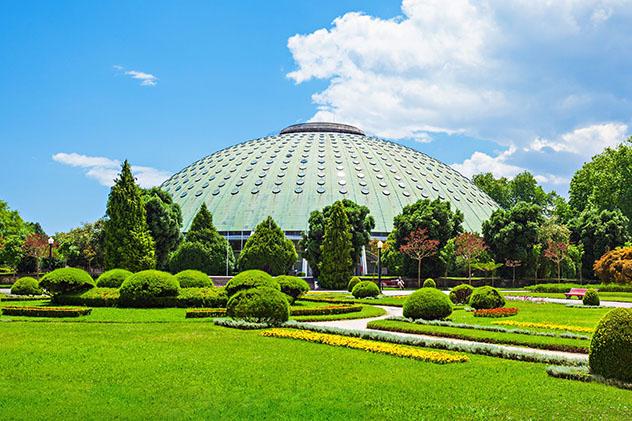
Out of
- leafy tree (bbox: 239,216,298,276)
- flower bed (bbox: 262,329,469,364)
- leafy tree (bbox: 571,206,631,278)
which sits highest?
leafy tree (bbox: 571,206,631,278)

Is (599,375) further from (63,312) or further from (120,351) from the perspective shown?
(63,312)

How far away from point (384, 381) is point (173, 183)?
253ft

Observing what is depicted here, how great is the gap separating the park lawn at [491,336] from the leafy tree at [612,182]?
52.1 meters

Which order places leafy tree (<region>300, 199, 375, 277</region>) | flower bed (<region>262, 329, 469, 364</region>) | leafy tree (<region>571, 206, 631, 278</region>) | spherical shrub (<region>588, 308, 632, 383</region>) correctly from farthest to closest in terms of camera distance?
leafy tree (<region>571, 206, 631, 278</region>) < leafy tree (<region>300, 199, 375, 277</region>) < flower bed (<region>262, 329, 469, 364</region>) < spherical shrub (<region>588, 308, 632, 383</region>)

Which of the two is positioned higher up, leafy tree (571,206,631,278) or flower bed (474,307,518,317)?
leafy tree (571,206,631,278)

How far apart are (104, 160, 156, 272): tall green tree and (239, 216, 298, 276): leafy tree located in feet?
42.6

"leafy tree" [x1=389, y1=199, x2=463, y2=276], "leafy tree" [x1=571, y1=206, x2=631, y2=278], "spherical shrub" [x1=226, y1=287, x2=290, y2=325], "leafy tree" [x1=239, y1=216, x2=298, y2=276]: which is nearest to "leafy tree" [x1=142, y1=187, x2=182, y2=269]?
"leafy tree" [x1=239, y1=216, x2=298, y2=276]

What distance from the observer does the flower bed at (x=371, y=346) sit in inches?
485

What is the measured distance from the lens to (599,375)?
10180 millimetres

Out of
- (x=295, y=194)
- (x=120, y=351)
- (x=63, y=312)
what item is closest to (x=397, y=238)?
(x=295, y=194)

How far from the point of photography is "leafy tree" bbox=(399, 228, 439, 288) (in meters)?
49.4

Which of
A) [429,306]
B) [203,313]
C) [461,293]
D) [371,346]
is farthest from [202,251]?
Result: [371,346]

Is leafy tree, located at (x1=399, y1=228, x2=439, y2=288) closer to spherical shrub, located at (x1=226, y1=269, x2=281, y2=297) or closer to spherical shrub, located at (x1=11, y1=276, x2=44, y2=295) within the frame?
spherical shrub, located at (x1=226, y1=269, x2=281, y2=297)

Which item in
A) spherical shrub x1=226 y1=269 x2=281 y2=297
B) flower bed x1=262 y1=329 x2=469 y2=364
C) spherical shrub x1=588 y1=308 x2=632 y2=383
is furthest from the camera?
spherical shrub x1=226 y1=269 x2=281 y2=297
